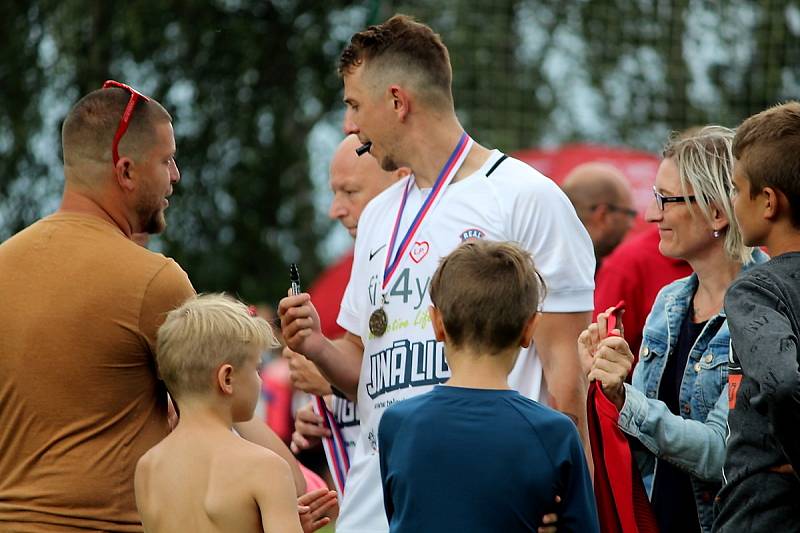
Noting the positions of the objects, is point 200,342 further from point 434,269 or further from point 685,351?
point 685,351

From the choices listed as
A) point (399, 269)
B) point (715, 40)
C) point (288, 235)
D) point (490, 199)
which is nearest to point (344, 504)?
point (399, 269)

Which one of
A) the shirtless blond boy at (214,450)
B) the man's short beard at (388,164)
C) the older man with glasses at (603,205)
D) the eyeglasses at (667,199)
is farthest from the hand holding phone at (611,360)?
the older man with glasses at (603,205)

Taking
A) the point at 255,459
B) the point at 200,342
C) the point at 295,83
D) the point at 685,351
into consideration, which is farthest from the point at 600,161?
the point at 255,459

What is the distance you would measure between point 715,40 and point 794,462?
Answer: 11086 mm

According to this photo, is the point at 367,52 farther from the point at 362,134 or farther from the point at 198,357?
the point at 198,357

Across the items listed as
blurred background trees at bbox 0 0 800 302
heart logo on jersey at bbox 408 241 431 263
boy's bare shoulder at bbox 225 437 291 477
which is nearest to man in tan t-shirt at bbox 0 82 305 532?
boy's bare shoulder at bbox 225 437 291 477

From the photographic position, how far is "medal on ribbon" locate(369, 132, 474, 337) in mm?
5055

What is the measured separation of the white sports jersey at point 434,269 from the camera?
4.86 m

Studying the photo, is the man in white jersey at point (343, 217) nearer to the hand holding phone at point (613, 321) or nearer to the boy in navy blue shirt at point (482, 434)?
the hand holding phone at point (613, 321)

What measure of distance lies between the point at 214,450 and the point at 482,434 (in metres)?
0.86

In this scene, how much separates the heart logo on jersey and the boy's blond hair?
76cm

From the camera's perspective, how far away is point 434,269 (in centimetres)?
494

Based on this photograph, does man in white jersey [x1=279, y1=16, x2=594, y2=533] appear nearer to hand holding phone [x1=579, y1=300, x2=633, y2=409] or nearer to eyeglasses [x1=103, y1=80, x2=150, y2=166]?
hand holding phone [x1=579, y1=300, x2=633, y2=409]

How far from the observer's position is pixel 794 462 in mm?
Result: 3754
